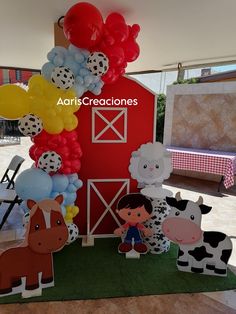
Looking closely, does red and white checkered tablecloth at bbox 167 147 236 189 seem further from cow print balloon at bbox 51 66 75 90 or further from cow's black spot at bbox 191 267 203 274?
cow print balloon at bbox 51 66 75 90

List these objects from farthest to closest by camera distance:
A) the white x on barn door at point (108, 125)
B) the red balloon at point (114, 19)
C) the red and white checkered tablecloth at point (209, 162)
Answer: the red and white checkered tablecloth at point (209, 162)
the white x on barn door at point (108, 125)
the red balloon at point (114, 19)

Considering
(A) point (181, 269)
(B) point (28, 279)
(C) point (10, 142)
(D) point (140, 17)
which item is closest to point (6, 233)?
(B) point (28, 279)

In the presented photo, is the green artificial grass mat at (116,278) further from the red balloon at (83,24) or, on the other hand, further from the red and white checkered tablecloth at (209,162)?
the red and white checkered tablecloth at (209,162)

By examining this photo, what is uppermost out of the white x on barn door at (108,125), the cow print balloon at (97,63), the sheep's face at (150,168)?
the cow print balloon at (97,63)

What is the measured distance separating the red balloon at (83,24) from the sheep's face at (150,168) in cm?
133

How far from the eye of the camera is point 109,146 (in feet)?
10.5

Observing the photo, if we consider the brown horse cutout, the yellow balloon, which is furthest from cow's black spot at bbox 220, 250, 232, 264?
the yellow balloon

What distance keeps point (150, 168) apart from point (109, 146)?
0.61 meters

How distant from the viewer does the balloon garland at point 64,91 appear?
2455 millimetres

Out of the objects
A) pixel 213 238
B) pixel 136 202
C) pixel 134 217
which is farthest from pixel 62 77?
pixel 213 238

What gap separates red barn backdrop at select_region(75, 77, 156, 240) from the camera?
309 centimetres

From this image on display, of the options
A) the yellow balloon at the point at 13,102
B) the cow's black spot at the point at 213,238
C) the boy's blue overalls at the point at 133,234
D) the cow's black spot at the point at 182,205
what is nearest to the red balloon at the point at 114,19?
the yellow balloon at the point at 13,102

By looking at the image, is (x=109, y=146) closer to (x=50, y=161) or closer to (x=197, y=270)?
(x=50, y=161)

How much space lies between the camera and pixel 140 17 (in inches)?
119
